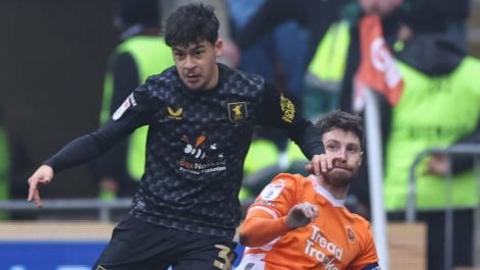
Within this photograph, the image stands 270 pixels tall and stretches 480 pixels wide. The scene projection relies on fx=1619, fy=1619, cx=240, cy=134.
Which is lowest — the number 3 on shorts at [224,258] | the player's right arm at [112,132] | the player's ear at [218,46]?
the number 3 on shorts at [224,258]

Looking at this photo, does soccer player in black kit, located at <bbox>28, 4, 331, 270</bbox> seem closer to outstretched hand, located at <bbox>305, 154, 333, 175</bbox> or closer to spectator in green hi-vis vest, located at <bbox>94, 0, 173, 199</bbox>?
outstretched hand, located at <bbox>305, 154, 333, 175</bbox>

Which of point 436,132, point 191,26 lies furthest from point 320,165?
point 436,132

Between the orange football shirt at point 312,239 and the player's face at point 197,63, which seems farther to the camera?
the orange football shirt at point 312,239

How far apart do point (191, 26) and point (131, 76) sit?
4.28 meters

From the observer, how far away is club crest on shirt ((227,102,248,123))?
6.80 meters

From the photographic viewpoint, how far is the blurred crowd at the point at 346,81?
1044cm

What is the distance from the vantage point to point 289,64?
1120cm

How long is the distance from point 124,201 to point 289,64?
5.31ft

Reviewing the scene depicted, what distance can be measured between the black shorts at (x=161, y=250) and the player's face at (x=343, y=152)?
1.80 feet

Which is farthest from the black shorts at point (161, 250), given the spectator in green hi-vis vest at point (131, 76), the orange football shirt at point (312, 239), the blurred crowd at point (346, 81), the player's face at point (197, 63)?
the spectator in green hi-vis vest at point (131, 76)

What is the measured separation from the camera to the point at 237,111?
6.82 metres

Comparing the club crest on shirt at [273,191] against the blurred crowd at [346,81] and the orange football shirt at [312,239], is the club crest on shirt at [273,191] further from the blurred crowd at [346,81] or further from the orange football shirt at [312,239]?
the blurred crowd at [346,81]

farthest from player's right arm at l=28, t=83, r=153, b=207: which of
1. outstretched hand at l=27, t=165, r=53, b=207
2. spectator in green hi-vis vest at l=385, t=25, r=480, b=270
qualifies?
spectator in green hi-vis vest at l=385, t=25, r=480, b=270

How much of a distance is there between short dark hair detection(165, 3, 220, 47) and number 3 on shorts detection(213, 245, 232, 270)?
867 millimetres
